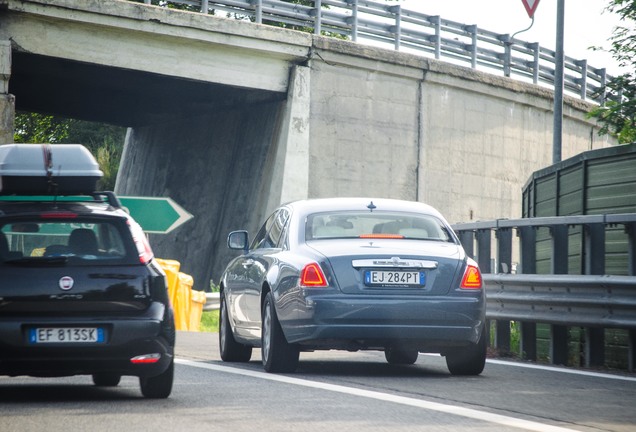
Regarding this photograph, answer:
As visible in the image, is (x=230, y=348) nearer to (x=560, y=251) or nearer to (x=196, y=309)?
(x=560, y=251)

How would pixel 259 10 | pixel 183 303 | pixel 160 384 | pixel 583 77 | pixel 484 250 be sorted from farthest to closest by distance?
pixel 583 77, pixel 259 10, pixel 183 303, pixel 484 250, pixel 160 384

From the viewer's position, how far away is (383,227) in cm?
1130

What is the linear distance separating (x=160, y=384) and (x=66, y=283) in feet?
3.08

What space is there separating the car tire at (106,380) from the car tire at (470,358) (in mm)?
2770


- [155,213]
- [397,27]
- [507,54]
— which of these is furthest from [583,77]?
[155,213]

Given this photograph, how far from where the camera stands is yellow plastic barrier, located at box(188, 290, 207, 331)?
22.5 m

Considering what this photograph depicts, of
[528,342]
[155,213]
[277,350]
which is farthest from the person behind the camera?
[155,213]

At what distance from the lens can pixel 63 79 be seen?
95.2 ft

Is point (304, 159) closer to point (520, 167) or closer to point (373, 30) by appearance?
point (373, 30)

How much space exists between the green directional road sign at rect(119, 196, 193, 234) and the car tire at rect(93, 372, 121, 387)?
827cm

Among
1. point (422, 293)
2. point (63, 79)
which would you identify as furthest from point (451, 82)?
point (422, 293)

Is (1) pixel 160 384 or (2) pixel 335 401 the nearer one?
(2) pixel 335 401

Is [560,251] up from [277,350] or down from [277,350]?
up

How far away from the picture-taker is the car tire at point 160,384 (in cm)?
884
